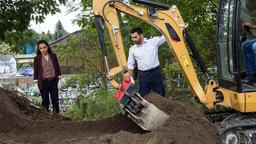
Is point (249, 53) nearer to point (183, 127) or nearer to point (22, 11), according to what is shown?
point (183, 127)

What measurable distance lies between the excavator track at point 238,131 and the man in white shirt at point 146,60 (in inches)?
86.9

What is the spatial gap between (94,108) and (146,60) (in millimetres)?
3018

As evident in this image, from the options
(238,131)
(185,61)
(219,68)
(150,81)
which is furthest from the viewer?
(150,81)

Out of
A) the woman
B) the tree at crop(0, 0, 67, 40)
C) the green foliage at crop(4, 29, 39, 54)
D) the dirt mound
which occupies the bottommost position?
the dirt mound

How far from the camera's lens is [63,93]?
14664mm

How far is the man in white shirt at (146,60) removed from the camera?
8.66m

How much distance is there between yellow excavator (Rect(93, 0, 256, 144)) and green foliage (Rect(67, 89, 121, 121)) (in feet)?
12.1

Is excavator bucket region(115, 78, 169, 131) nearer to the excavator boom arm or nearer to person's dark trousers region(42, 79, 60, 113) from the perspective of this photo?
the excavator boom arm

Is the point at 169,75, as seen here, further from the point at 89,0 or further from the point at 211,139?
the point at 211,139

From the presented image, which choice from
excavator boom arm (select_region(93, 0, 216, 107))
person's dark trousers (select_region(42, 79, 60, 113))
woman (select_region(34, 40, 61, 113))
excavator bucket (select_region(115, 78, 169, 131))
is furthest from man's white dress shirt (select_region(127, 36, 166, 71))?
person's dark trousers (select_region(42, 79, 60, 113))

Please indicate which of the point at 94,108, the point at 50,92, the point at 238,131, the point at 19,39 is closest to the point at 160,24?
the point at 238,131

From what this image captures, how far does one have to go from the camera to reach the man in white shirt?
8.66m

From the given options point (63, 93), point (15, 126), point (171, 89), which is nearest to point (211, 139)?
point (15, 126)

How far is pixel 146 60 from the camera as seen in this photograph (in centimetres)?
869
